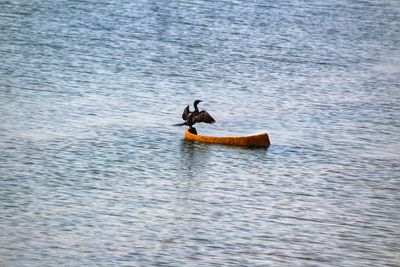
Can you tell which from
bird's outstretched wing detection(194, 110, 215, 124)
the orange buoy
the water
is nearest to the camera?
the water

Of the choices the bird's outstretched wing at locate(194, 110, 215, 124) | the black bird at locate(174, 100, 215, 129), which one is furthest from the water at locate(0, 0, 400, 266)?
the bird's outstretched wing at locate(194, 110, 215, 124)

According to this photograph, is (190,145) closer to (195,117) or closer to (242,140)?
(195,117)

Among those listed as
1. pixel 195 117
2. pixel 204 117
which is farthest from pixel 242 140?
pixel 195 117

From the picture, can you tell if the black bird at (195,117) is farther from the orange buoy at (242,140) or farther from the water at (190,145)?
the water at (190,145)

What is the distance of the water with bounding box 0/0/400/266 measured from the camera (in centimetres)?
2303

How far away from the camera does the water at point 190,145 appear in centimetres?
2303

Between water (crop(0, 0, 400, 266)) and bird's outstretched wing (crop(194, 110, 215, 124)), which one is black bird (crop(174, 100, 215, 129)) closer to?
bird's outstretched wing (crop(194, 110, 215, 124))

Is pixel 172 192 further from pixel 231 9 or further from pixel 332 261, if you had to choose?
pixel 231 9

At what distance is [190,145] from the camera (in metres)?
30.7

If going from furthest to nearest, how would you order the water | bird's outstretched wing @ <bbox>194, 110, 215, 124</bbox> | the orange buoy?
1. the orange buoy
2. bird's outstretched wing @ <bbox>194, 110, 215, 124</bbox>
3. the water

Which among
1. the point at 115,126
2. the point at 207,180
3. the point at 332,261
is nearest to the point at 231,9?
the point at 115,126

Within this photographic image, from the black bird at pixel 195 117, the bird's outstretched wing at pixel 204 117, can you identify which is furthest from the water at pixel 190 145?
the bird's outstretched wing at pixel 204 117

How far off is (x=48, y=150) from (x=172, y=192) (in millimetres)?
4201

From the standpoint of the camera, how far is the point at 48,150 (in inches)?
1148
